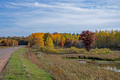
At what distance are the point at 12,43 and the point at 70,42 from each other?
42663 millimetres

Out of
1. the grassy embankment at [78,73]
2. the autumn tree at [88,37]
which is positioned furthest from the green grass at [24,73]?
the autumn tree at [88,37]

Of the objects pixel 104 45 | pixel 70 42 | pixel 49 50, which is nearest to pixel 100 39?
pixel 104 45

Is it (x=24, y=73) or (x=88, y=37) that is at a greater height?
(x=88, y=37)

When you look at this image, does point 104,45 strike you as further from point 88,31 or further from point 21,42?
point 21,42

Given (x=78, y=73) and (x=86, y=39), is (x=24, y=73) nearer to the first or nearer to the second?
(x=78, y=73)

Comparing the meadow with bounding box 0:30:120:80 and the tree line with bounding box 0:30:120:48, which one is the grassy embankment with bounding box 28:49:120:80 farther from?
the tree line with bounding box 0:30:120:48

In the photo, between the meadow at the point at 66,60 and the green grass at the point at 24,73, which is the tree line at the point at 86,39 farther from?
the green grass at the point at 24,73

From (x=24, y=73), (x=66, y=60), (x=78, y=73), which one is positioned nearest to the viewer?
(x=24, y=73)

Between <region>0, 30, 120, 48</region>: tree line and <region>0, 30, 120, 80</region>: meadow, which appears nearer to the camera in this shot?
<region>0, 30, 120, 80</region>: meadow

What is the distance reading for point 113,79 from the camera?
11.2 m

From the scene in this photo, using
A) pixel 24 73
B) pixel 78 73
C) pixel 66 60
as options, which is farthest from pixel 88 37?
pixel 24 73

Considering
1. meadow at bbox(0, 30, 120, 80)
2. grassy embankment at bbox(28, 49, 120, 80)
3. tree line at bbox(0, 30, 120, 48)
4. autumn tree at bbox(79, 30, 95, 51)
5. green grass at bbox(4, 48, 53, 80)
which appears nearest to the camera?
green grass at bbox(4, 48, 53, 80)

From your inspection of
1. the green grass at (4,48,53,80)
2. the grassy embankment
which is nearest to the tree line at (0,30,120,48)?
the grassy embankment

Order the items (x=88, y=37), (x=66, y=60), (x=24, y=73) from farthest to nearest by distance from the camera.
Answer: (x=88, y=37) < (x=66, y=60) < (x=24, y=73)
